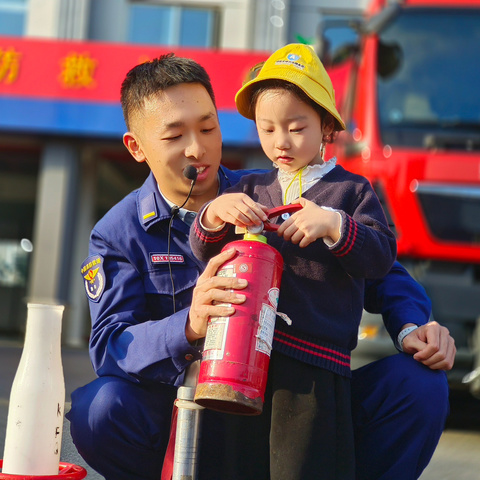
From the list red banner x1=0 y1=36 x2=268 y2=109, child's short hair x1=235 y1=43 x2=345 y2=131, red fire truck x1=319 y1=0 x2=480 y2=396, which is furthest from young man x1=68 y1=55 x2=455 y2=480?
red banner x1=0 y1=36 x2=268 y2=109

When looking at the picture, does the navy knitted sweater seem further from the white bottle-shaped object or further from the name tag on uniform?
the white bottle-shaped object

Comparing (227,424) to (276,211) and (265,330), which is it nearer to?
(265,330)

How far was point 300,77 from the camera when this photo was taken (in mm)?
2291

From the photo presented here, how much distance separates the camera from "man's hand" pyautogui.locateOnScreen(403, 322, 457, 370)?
2375 mm

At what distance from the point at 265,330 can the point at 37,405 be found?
0.70m

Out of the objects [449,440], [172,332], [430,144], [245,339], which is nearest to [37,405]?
[172,332]

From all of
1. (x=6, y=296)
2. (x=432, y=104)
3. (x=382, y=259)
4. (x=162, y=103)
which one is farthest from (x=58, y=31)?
(x=382, y=259)

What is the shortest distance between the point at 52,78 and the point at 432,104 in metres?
8.13

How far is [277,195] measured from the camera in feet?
7.75

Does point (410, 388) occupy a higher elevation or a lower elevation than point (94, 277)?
lower

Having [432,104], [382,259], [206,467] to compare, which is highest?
[432,104]

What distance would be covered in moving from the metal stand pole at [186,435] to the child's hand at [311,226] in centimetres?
49

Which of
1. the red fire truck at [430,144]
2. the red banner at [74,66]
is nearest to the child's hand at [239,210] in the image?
the red fire truck at [430,144]

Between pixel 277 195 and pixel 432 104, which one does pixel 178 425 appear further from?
pixel 432 104
